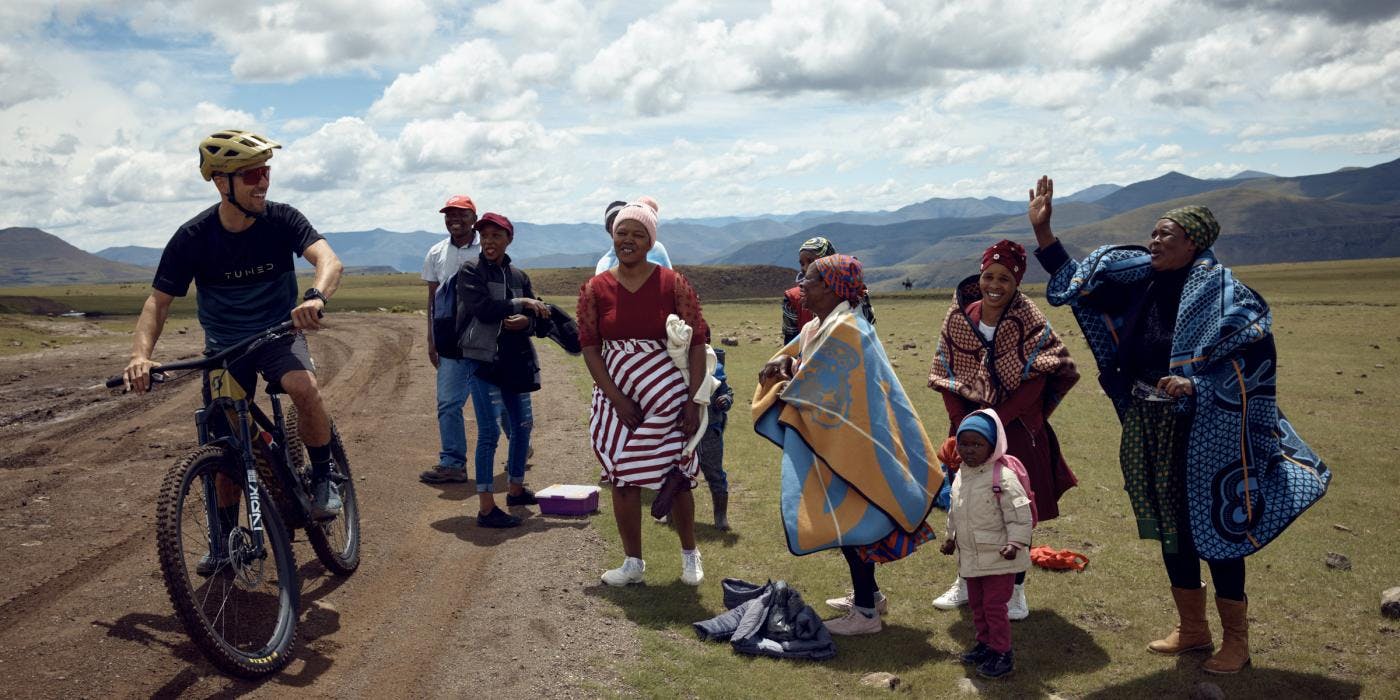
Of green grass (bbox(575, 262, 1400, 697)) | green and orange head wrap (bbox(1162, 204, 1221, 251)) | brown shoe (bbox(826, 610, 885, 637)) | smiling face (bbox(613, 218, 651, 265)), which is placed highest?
smiling face (bbox(613, 218, 651, 265))

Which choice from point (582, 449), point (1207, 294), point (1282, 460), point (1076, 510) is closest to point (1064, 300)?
point (1207, 294)

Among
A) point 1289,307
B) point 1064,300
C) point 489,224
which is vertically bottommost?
point 1289,307

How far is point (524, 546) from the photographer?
26.2 ft

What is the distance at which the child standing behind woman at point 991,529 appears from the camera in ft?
18.2

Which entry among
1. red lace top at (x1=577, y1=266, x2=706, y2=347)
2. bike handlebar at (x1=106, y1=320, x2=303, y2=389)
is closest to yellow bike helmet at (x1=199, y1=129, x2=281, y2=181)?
bike handlebar at (x1=106, y1=320, x2=303, y2=389)

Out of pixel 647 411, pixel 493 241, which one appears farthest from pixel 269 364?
pixel 493 241

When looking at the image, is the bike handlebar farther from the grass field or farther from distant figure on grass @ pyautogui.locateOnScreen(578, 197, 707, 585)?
the grass field

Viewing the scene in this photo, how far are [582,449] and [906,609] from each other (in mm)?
6306

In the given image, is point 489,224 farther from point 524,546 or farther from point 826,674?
point 826,674

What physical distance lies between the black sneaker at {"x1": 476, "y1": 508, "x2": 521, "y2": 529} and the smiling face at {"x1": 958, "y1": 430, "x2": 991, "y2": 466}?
4.52m

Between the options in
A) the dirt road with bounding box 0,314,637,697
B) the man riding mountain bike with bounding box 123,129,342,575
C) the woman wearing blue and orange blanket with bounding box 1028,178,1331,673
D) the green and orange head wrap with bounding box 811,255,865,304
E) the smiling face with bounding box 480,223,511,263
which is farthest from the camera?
the smiling face with bounding box 480,223,511,263

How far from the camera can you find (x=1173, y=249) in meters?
5.61

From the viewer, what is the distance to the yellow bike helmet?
5.65 m

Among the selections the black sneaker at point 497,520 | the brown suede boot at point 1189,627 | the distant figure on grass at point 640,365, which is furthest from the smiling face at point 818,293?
the black sneaker at point 497,520
